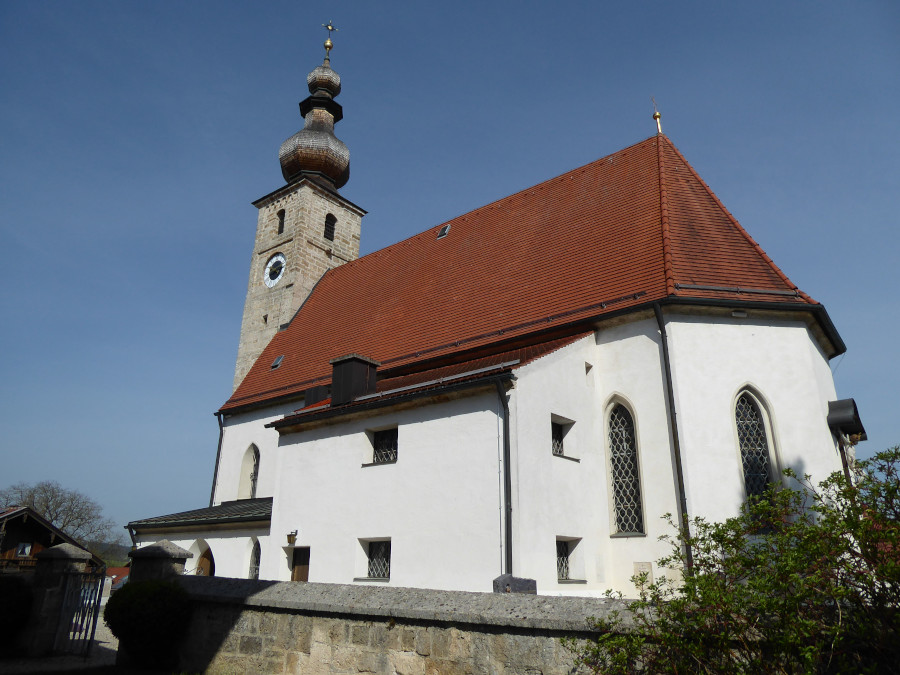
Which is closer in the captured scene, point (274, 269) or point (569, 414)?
point (569, 414)

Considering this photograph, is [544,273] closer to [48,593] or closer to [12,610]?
[48,593]

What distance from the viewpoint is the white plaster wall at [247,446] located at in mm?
16484

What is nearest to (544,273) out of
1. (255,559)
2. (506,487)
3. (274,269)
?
(506,487)

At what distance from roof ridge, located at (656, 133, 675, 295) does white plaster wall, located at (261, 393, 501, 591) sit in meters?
3.88

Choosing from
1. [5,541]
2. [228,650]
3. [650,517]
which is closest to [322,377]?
[650,517]

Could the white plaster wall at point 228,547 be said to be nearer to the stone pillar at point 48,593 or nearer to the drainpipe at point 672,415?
the stone pillar at point 48,593

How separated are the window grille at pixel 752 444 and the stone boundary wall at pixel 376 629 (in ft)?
22.7

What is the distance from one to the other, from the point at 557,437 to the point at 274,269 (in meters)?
15.5

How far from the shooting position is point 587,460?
1088cm

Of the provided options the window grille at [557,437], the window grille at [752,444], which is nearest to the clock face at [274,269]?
the window grille at [557,437]

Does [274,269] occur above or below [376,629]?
above

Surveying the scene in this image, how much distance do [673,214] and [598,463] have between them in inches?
211

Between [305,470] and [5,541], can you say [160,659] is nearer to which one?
[305,470]

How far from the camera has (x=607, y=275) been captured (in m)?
12.4
